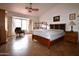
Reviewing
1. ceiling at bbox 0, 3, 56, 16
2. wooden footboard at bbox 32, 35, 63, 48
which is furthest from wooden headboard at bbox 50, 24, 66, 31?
ceiling at bbox 0, 3, 56, 16

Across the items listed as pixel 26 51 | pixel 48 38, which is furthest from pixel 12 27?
pixel 48 38

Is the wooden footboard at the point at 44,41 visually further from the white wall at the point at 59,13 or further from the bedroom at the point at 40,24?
the white wall at the point at 59,13

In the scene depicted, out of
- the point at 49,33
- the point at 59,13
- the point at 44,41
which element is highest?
the point at 59,13

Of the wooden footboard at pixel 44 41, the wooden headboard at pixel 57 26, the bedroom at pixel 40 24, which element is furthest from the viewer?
the wooden headboard at pixel 57 26

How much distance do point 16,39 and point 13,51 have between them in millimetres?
356

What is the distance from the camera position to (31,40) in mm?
3238

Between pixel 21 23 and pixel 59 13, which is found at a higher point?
pixel 59 13

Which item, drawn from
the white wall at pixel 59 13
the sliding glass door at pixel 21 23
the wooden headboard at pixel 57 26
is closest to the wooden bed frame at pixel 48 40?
the wooden headboard at pixel 57 26

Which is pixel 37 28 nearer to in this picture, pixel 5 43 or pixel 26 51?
pixel 26 51

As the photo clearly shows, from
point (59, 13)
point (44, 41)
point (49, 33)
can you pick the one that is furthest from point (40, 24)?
point (59, 13)

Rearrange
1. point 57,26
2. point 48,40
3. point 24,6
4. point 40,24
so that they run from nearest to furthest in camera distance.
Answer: point 24,6, point 48,40, point 40,24, point 57,26

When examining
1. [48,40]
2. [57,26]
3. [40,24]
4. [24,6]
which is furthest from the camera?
[57,26]

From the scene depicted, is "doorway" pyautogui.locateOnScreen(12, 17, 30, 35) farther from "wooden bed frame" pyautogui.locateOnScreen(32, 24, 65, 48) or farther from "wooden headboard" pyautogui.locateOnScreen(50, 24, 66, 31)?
"wooden headboard" pyautogui.locateOnScreen(50, 24, 66, 31)

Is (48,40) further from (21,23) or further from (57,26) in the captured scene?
(21,23)
